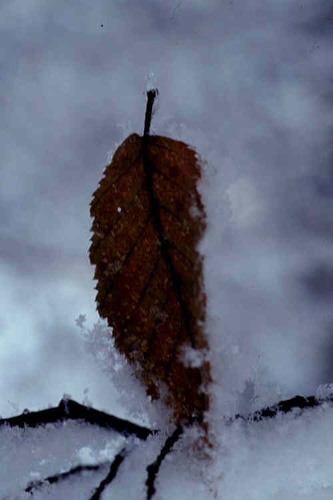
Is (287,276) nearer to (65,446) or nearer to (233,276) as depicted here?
(233,276)

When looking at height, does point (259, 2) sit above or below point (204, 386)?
above

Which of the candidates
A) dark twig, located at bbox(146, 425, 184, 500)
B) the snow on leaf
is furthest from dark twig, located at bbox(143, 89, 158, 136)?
dark twig, located at bbox(146, 425, 184, 500)

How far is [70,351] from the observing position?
0.63m

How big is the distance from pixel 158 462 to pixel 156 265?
0.12 m

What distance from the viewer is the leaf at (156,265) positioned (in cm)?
26

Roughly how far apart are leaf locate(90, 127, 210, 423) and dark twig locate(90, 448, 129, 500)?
0.17 ft

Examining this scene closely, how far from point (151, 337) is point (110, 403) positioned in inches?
6.8

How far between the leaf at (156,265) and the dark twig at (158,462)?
1cm

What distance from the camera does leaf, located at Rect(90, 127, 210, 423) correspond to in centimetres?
26

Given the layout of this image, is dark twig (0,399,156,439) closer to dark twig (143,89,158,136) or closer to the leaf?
the leaf

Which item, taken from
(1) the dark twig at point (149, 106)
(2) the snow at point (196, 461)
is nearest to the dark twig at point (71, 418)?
(2) the snow at point (196, 461)

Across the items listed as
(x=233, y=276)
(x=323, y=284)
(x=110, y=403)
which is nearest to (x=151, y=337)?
(x=110, y=403)

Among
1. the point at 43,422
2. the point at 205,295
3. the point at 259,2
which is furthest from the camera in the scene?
the point at 259,2

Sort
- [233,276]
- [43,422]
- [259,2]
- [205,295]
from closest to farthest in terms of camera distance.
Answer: [205,295], [43,422], [233,276], [259,2]
